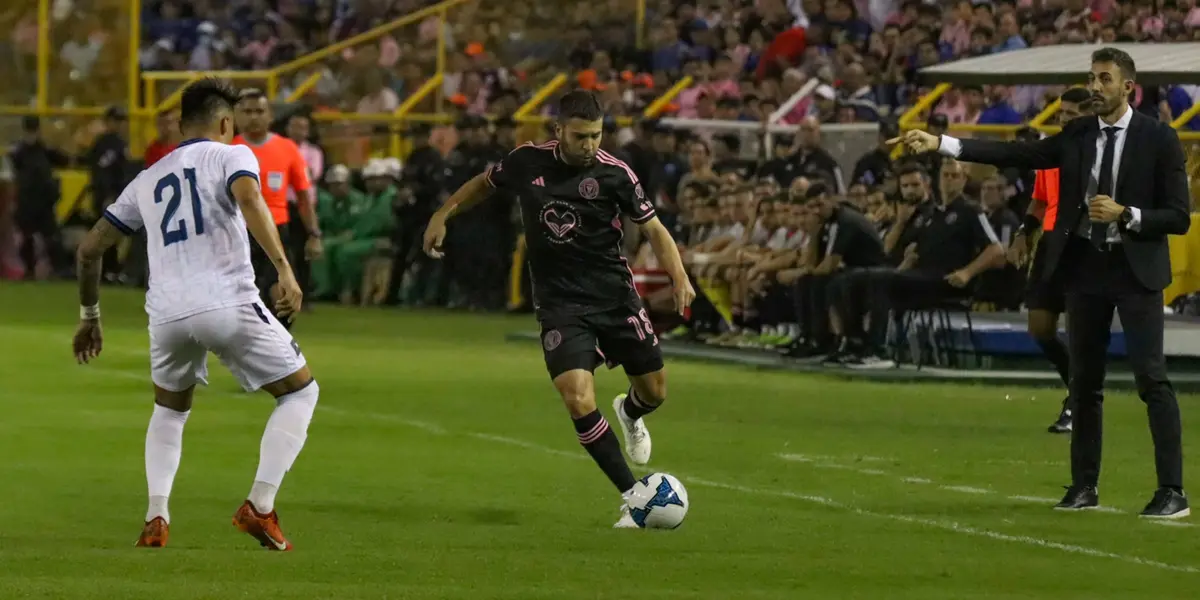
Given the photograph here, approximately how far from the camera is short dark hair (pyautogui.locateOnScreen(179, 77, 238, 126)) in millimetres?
9078

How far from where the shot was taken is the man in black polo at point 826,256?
19.1 meters

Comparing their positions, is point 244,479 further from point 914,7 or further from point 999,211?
point 914,7

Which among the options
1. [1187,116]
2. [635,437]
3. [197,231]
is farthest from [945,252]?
[197,231]

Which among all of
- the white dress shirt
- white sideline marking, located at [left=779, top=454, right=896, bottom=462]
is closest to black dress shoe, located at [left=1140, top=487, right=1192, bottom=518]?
the white dress shirt

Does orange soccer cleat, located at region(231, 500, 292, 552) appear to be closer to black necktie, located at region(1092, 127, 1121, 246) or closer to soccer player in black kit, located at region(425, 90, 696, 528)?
soccer player in black kit, located at region(425, 90, 696, 528)

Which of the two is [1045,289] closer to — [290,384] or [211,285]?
[290,384]

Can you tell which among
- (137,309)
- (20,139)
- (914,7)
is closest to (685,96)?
(914,7)

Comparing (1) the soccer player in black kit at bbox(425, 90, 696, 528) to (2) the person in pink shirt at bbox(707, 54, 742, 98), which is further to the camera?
(2) the person in pink shirt at bbox(707, 54, 742, 98)

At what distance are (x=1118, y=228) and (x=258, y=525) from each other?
422cm

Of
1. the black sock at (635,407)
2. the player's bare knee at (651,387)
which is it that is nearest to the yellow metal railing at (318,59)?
the black sock at (635,407)

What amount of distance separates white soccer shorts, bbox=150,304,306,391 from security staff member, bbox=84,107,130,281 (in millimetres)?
21861

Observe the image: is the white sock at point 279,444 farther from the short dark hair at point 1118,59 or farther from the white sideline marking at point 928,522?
the short dark hair at point 1118,59

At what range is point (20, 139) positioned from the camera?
105ft

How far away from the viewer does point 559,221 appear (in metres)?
10.4
